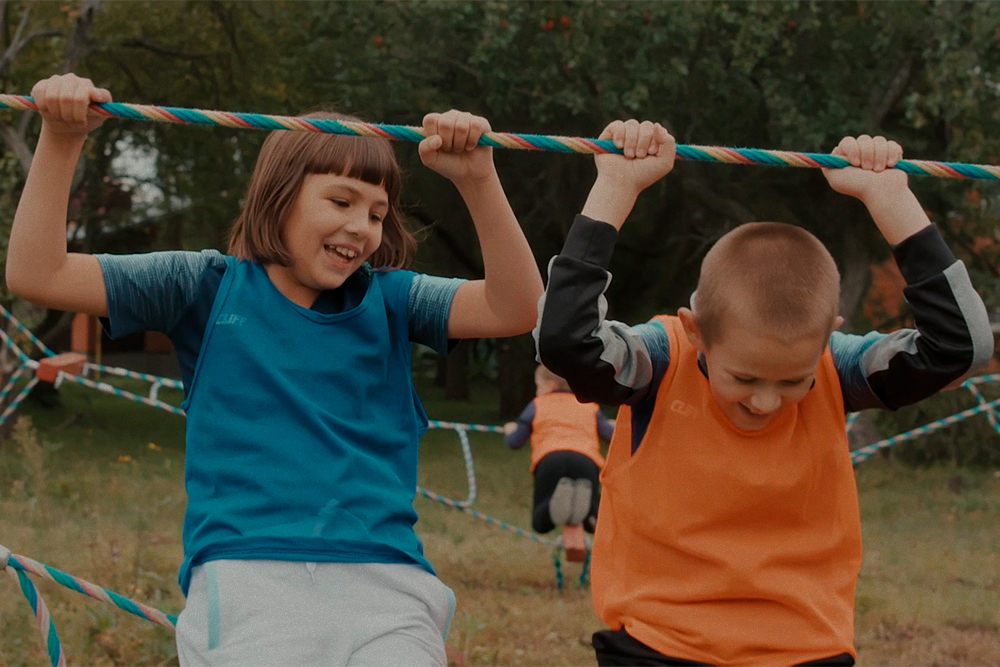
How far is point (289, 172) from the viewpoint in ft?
8.31

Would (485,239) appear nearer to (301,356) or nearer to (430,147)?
(430,147)

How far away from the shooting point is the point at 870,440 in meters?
13.2

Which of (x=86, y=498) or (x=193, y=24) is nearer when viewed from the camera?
(x=86, y=498)

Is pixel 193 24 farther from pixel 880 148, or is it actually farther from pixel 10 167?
pixel 880 148

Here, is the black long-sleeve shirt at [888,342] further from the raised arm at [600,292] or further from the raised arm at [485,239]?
the raised arm at [485,239]

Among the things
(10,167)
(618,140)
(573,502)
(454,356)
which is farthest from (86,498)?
(454,356)

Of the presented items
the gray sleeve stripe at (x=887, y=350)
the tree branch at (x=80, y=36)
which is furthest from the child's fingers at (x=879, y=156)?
the tree branch at (x=80, y=36)

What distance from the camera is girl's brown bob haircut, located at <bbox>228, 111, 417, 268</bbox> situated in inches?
98.5

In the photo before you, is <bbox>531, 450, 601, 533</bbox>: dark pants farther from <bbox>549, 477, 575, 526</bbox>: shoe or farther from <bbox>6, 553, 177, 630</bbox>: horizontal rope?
<bbox>6, 553, 177, 630</bbox>: horizontal rope

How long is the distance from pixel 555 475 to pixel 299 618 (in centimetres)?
431

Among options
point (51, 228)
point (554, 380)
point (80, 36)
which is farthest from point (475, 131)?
point (80, 36)

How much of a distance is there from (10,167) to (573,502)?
741 centimetres

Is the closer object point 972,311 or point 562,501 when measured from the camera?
point 972,311

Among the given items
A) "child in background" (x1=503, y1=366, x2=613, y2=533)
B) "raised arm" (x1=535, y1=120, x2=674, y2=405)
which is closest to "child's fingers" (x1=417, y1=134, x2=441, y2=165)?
"raised arm" (x1=535, y1=120, x2=674, y2=405)
